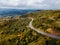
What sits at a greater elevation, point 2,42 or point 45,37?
point 45,37

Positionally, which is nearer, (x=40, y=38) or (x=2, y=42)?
(x=40, y=38)

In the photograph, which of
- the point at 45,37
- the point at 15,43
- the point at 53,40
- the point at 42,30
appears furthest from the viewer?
the point at 42,30

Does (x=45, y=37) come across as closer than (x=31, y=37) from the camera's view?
Yes

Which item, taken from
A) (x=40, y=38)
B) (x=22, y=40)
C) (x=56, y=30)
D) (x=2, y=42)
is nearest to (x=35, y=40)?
(x=40, y=38)

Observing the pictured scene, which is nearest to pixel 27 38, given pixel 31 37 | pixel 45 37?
pixel 31 37

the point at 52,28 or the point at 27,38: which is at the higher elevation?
the point at 52,28

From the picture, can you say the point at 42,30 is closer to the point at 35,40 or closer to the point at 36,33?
the point at 36,33

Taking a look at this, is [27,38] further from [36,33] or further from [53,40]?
[53,40]

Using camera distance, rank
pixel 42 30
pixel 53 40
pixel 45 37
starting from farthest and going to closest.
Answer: pixel 42 30 → pixel 45 37 → pixel 53 40

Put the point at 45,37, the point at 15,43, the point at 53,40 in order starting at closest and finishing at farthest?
the point at 53,40 < the point at 45,37 < the point at 15,43
